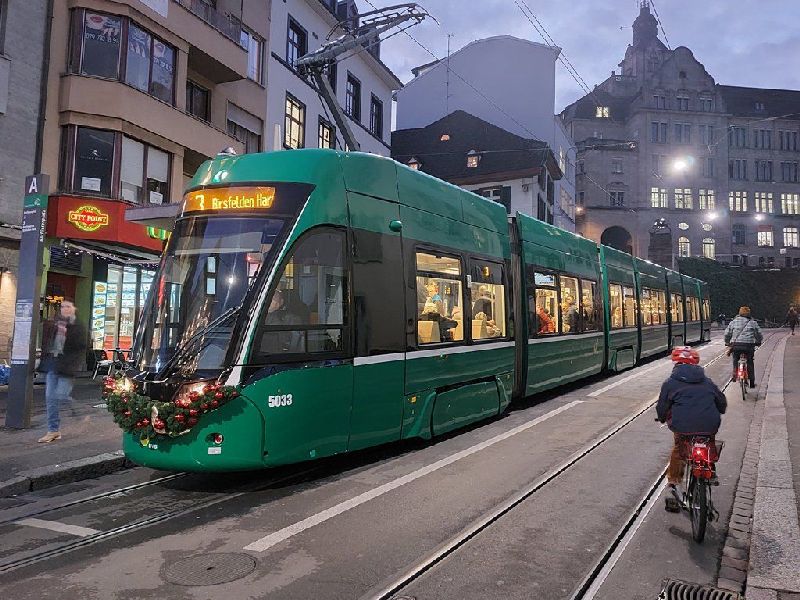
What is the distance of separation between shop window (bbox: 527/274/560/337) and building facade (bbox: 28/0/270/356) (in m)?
8.69

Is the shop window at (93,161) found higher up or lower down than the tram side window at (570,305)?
higher up

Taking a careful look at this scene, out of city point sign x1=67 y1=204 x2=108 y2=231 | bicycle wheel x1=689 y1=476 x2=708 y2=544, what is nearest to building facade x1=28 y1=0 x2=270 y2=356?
city point sign x1=67 y1=204 x2=108 y2=231

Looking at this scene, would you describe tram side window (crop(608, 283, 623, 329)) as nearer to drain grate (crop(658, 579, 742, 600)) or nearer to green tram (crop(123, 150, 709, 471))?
green tram (crop(123, 150, 709, 471))

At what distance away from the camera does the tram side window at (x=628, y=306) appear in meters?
17.4

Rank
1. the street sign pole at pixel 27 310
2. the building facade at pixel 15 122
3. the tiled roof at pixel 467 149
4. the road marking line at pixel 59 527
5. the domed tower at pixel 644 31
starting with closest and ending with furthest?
1. the road marking line at pixel 59 527
2. the street sign pole at pixel 27 310
3. the building facade at pixel 15 122
4. the tiled roof at pixel 467 149
5. the domed tower at pixel 644 31

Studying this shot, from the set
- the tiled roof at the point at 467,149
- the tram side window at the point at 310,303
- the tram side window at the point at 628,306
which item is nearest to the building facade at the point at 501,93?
the tiled roof at the point at 467,149

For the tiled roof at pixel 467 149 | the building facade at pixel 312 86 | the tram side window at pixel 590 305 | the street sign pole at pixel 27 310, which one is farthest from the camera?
the tiled roof at pixel 467 149

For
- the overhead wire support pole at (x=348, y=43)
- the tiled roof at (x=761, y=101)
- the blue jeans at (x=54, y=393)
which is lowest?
the blue jeans at (x=54, y=393)

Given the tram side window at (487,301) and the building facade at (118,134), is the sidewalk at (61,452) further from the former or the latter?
the building facade at (118,134)

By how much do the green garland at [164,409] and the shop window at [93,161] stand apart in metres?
11.8

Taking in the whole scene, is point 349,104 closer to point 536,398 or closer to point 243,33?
point 243,33

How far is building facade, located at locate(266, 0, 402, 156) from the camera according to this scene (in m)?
23.4

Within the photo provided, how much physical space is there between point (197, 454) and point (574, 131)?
2966 inches

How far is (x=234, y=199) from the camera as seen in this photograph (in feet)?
21.4
